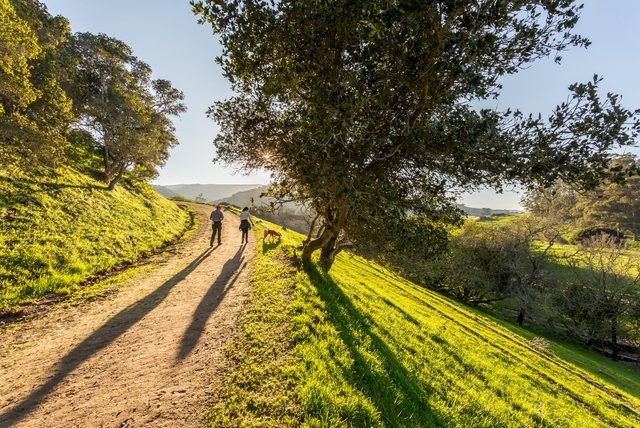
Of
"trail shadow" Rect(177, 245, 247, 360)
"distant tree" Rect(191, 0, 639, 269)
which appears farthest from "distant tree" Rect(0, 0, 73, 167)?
"trail shadow" Rect(177, 245, 247, 360)

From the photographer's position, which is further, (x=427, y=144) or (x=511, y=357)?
(x=511, y=357)

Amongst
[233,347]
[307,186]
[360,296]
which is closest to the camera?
[233,347]

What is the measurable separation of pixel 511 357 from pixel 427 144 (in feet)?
54.4

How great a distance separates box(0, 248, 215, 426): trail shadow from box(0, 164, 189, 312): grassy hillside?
314 centimetres

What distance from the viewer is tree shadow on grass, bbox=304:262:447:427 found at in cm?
579

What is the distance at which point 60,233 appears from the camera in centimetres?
1255

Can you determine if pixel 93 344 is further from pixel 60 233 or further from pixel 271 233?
pixel 271 233

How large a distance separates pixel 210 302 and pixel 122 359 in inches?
132

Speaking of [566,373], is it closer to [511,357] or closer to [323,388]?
[511,357]

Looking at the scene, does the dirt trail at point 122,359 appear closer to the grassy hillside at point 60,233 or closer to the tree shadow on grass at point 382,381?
the grassy hillside at point 60,233

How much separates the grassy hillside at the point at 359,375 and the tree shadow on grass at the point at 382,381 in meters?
0.03

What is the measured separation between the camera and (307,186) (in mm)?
8266

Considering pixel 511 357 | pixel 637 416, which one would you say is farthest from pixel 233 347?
pixel 637 416

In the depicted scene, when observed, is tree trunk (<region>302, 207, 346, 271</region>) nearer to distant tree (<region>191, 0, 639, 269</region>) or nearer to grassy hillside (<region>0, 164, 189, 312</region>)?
distant tree (<region>191, 0, 639, 269</region>)
